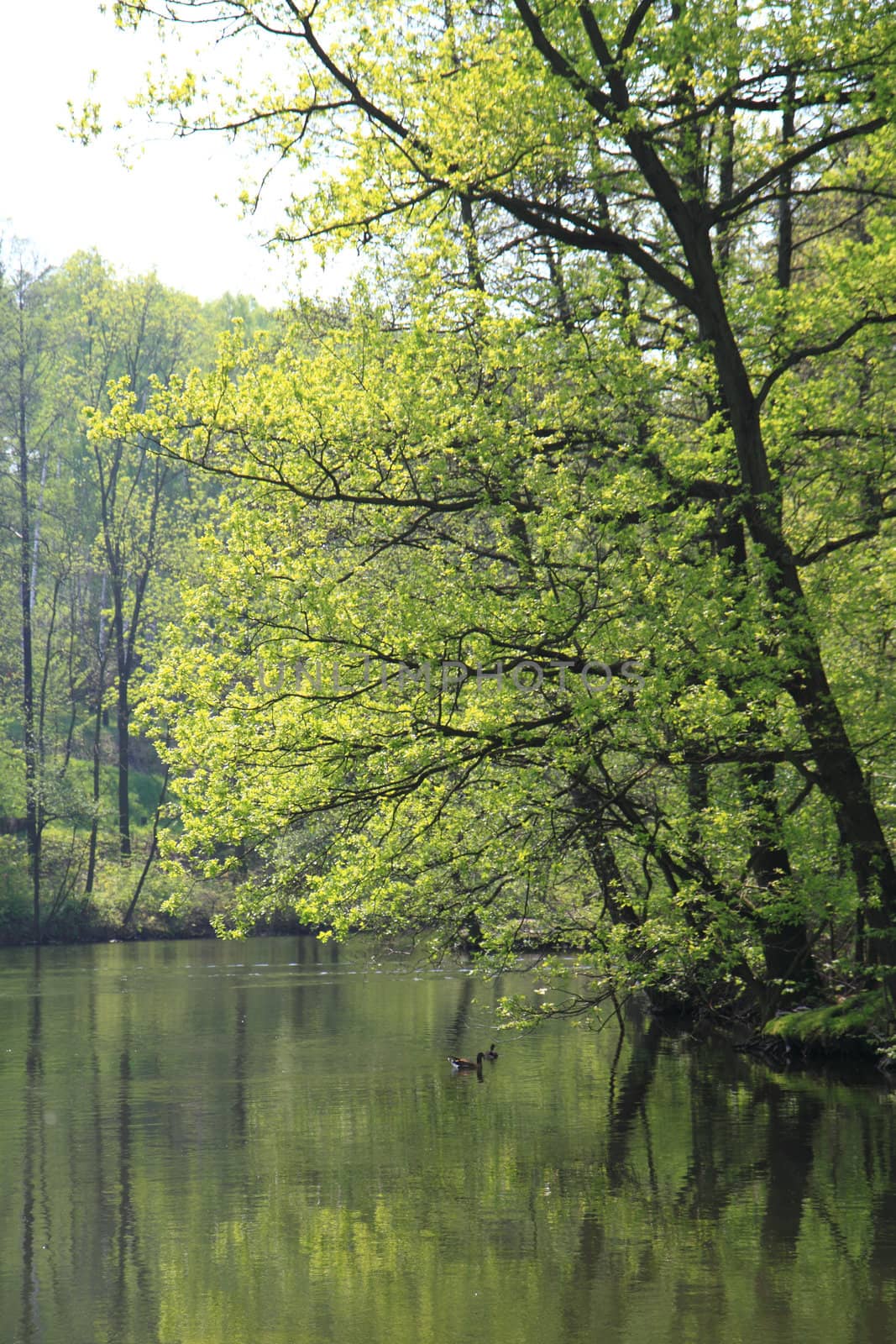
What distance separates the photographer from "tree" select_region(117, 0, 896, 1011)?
13.9 metres

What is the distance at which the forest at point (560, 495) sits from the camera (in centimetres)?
1413

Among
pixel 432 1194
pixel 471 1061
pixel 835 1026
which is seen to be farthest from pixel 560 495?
pixel 471 1061

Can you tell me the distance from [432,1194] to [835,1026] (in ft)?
25.0

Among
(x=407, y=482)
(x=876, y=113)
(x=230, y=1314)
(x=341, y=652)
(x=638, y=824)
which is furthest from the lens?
(x=638, y=824)

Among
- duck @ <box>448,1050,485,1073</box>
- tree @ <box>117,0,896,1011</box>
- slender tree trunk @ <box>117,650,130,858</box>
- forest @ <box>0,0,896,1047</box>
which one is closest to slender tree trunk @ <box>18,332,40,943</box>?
slender tree trunk @ <box>117,650,130,858</box>

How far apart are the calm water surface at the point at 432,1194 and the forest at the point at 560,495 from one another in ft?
6.74

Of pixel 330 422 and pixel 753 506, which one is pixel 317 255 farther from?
pixel 753 506

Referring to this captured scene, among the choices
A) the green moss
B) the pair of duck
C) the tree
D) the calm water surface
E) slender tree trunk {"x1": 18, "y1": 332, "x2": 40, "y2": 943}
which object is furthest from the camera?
slender tree trunk {"x1": 18, "y1": 332, "x2": 40, "y2": 943}

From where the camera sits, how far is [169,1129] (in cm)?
1553

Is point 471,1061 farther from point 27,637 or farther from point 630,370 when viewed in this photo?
point 27,637

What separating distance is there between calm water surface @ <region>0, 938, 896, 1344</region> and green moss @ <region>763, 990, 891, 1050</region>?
0.68m

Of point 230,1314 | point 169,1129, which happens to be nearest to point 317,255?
point 169,1129

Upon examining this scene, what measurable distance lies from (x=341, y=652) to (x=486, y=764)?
8.99 ft

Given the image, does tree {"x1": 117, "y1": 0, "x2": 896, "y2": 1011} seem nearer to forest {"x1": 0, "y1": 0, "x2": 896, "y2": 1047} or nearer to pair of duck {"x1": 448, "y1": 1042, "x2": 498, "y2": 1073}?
forest {"x1": 0, "y1": 0, "x2": 896, "y2": 1047}
